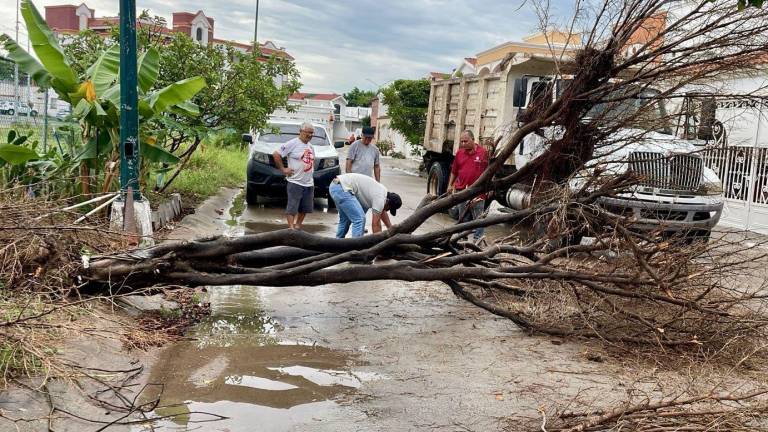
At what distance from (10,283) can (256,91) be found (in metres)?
8.28

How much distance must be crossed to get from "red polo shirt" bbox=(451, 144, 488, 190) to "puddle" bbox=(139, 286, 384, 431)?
13.8 feet

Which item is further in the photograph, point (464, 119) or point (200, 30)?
point (200, 30)

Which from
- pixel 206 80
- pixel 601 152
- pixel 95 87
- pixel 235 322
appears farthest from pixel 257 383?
pixel 206 80

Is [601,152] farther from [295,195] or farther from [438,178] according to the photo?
[438,178]

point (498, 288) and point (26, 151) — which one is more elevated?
point (26, 151)

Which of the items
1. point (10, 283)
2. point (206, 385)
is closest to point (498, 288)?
point (206, 385)

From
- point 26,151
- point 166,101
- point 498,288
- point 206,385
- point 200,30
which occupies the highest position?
point 200,30

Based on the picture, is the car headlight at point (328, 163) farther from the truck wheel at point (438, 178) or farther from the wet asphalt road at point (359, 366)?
the wet asphalt road at point (359, 366)

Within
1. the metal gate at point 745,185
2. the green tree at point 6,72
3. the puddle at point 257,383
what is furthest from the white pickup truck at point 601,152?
the green tree at point 6,72

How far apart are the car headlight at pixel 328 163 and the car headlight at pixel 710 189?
23.4 ft

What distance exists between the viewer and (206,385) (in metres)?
4.79

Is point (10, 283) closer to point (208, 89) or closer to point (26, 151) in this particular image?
point (26, 151)

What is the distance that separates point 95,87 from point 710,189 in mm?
8442


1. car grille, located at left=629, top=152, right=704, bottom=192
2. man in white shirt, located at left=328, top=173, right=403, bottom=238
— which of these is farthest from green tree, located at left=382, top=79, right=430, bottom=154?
man in white shirt, located at left=328, top=173, right=403, bottom=238
